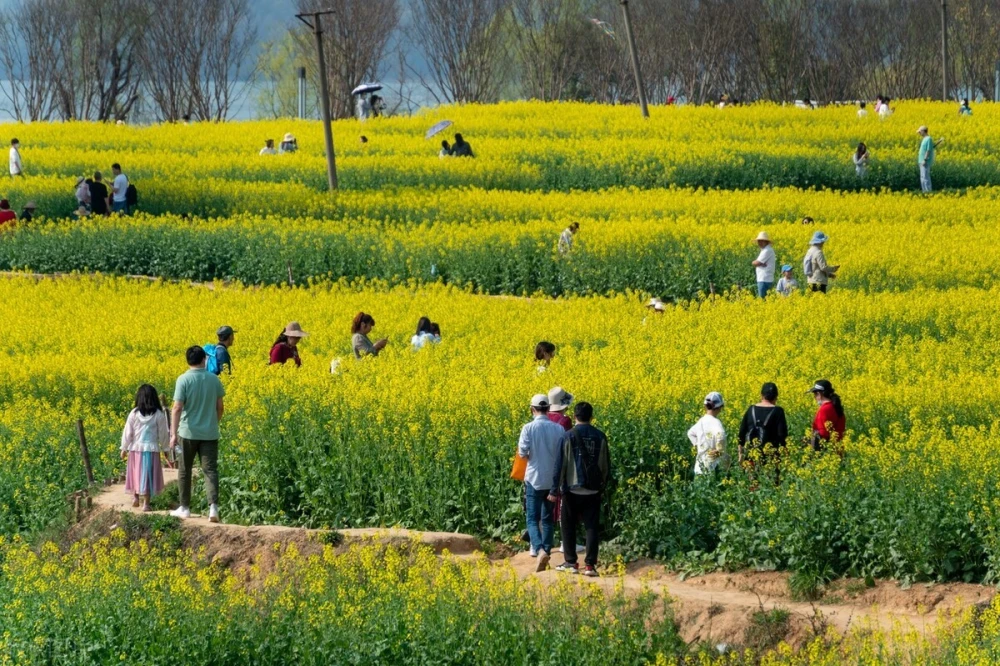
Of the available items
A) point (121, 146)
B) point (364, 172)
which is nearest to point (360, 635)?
point (364, 172)

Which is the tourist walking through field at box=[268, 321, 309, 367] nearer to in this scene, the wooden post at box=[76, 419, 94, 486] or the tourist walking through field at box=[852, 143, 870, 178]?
the wooden post at box=[76, 419, 94, 486]

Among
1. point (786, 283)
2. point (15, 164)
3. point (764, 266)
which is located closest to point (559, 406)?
point (786, 283)

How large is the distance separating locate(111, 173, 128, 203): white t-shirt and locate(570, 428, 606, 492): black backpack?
2880cm

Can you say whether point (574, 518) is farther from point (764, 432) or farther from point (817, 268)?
point (817, 268)

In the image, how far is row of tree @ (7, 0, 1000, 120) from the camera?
100750 millimetres

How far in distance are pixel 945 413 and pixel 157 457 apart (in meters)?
8.48

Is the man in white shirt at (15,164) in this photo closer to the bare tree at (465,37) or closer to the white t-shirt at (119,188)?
the white t-shirt at (119,188)

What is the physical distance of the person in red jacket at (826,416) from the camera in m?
17.5

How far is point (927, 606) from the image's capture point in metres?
15.2

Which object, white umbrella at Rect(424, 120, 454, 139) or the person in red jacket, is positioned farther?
white umbrella at Rect(424, 120, 454, 139)

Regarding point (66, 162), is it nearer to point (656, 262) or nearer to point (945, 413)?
point (656, 262)

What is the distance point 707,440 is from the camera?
56.5 ft

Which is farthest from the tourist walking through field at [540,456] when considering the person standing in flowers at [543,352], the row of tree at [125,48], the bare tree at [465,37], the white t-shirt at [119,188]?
the bare tree at [465,37]

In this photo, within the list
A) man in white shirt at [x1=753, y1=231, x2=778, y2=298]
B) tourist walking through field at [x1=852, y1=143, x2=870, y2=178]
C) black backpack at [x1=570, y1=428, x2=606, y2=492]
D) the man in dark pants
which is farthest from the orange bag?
tourist walking through field at [x1=852, y1=143, x2=870, y2=178]
